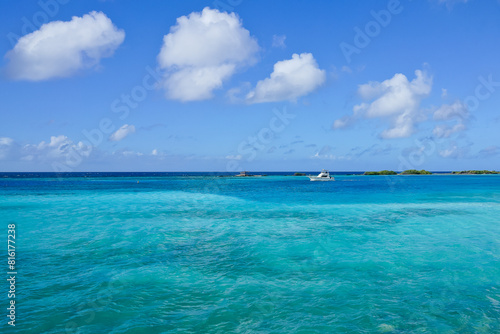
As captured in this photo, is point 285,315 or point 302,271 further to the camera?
point 302,271

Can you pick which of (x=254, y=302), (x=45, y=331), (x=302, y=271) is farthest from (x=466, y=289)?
(x=45, y=331)

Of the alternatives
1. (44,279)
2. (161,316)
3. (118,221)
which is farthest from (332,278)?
(118,221)

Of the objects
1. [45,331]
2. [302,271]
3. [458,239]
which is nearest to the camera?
[45,331]

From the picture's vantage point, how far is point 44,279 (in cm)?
1231

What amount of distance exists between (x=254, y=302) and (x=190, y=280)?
3.06 m

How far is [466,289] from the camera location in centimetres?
1147

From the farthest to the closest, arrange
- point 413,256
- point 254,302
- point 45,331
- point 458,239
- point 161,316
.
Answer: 1. point 458,239
2. point 413,256
3. point 254,302
4. point 161,316
5. point 45,331

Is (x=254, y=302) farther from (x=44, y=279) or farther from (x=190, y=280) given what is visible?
(x=44, y=279)

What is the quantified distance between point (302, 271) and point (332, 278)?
1325mm

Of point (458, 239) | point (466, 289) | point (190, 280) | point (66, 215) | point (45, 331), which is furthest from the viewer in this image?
point (66, 215)

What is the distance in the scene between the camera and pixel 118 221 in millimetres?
26125

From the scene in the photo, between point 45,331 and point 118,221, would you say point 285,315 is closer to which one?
point 45,331

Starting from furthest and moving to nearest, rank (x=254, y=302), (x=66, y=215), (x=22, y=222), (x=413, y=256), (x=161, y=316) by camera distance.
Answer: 1. (x=66, y=215)
2. (x=22, y=222)
3. (x=413, y=256)
4. (x=254, y=302)
5. (x=161, y=316)

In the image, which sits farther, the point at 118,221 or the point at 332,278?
the point at 118,221
